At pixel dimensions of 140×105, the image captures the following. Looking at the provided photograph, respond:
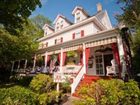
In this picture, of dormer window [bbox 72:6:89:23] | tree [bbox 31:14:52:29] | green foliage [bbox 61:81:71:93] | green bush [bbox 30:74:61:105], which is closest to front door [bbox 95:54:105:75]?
green foliage [bbox 61:81:71:93]

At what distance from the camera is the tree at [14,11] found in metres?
8.27

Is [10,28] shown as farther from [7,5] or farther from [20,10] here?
[7,5]

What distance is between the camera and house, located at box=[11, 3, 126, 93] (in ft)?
38.2

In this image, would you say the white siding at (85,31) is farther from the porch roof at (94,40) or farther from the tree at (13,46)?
the tree at (13,46)

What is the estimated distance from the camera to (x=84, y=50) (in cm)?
1380

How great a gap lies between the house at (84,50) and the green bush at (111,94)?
4.50m

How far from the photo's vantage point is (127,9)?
36.2 ft

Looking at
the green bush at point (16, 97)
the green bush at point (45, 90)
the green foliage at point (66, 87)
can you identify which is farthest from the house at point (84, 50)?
the green bush at point (16, 97)

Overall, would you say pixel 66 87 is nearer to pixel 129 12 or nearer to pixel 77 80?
pixel 77 80

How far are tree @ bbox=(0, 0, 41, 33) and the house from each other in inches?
233

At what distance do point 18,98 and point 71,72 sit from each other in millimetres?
7728

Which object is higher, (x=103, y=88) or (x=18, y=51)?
(x=18, y=51)

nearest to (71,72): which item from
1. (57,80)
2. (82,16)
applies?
(57,80)

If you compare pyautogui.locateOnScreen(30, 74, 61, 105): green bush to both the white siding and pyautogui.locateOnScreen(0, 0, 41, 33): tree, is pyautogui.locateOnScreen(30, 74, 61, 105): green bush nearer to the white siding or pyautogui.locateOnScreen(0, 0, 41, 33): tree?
pyautogui.locateOnScreen(0, 0, 41, 33): tree
